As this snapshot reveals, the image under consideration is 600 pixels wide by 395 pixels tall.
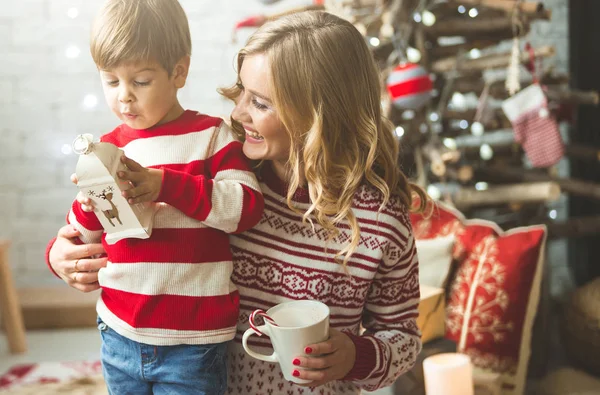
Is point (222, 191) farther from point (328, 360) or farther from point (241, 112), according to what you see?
point (328, 360)

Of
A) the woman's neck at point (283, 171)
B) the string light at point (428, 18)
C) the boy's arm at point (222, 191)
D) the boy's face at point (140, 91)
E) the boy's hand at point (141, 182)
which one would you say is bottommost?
the string light at point (428, 18)

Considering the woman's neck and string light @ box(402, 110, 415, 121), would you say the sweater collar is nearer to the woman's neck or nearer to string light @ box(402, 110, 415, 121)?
the woman's neck

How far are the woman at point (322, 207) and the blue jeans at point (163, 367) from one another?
0.36 ft

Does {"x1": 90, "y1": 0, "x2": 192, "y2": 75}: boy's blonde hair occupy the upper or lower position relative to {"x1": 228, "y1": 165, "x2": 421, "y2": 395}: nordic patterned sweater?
upper

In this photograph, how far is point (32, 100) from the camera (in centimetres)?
394

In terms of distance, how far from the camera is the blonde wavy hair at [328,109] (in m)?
1.08

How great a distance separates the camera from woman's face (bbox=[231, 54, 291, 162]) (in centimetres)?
107

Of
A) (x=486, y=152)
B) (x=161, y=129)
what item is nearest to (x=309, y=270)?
(x=161, y=129)

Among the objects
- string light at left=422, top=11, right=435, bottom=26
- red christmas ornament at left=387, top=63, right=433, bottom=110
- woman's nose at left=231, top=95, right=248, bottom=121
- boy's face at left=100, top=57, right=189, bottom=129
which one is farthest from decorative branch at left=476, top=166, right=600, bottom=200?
boy's face at left=100, top=57, right=189, bottom=129

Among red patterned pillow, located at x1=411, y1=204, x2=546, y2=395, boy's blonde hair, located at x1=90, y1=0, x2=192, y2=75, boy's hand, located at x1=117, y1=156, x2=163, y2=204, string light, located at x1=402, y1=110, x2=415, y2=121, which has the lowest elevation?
red patterned pillow, located at x1=411, y1=204, x2=546, y2=395

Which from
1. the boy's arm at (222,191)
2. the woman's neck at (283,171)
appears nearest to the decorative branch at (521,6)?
the woman's neck at (283,171)

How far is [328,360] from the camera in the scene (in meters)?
0.96

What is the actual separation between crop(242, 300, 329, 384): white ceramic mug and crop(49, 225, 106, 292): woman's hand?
315mm

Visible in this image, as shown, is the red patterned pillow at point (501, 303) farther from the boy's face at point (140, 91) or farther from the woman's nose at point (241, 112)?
the boy's face at point (140, 91)
